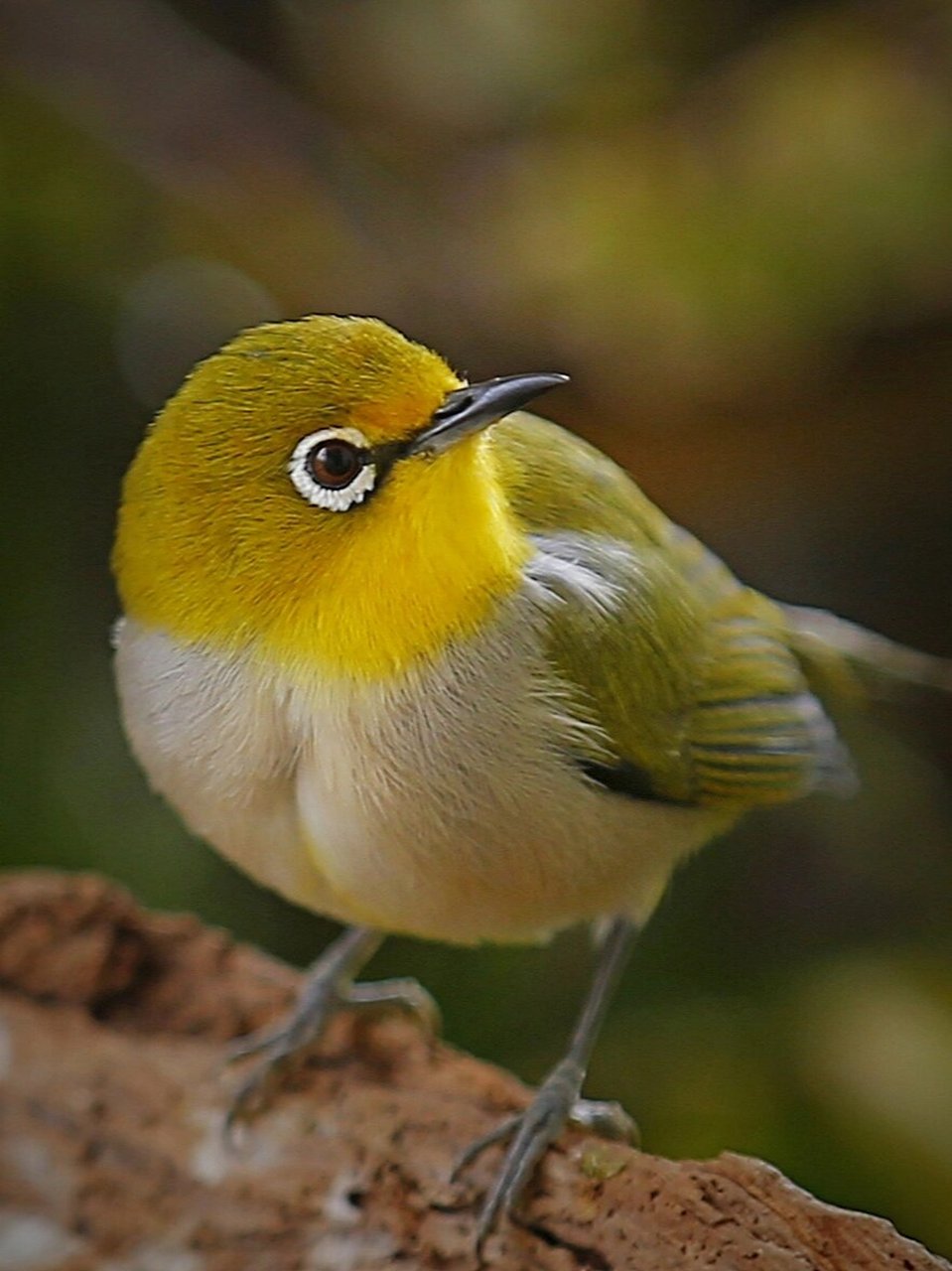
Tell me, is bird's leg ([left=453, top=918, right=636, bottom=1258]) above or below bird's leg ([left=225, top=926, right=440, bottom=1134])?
above

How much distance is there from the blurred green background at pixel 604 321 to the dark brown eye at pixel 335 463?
1.33 meters

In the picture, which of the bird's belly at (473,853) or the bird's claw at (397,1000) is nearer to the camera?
the bird's belly at (473,853)

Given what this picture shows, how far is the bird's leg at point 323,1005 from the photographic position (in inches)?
89.6

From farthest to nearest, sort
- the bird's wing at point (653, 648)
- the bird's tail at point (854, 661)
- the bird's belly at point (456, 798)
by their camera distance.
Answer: the bird's tail at point (854, 661)
the bird's wing at point (653, 648)
the bird's belly at point (456, 798)

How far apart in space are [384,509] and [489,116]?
2338mm

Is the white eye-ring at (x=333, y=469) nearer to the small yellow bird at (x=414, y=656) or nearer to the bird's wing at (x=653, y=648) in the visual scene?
the small yellow bird at (x=414, y=656)

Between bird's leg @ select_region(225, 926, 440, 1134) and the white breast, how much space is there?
36 centimetres

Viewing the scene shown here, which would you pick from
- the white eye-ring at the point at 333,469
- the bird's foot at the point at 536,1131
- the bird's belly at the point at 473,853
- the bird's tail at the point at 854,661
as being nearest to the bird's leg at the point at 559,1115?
the bird's foot at the point at 536,1131

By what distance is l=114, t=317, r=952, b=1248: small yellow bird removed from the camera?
5.63ft

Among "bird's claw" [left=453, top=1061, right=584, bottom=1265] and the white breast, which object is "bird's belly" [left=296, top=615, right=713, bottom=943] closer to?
the white breast

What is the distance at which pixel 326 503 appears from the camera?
172 centimetres

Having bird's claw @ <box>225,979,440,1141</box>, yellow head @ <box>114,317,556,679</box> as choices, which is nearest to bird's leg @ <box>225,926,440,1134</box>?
bird's claw @ <box>225,979,440,1141</box>

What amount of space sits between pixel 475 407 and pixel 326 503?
0.65ft

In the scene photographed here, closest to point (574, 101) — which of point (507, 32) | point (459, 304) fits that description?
point (507, 32)
